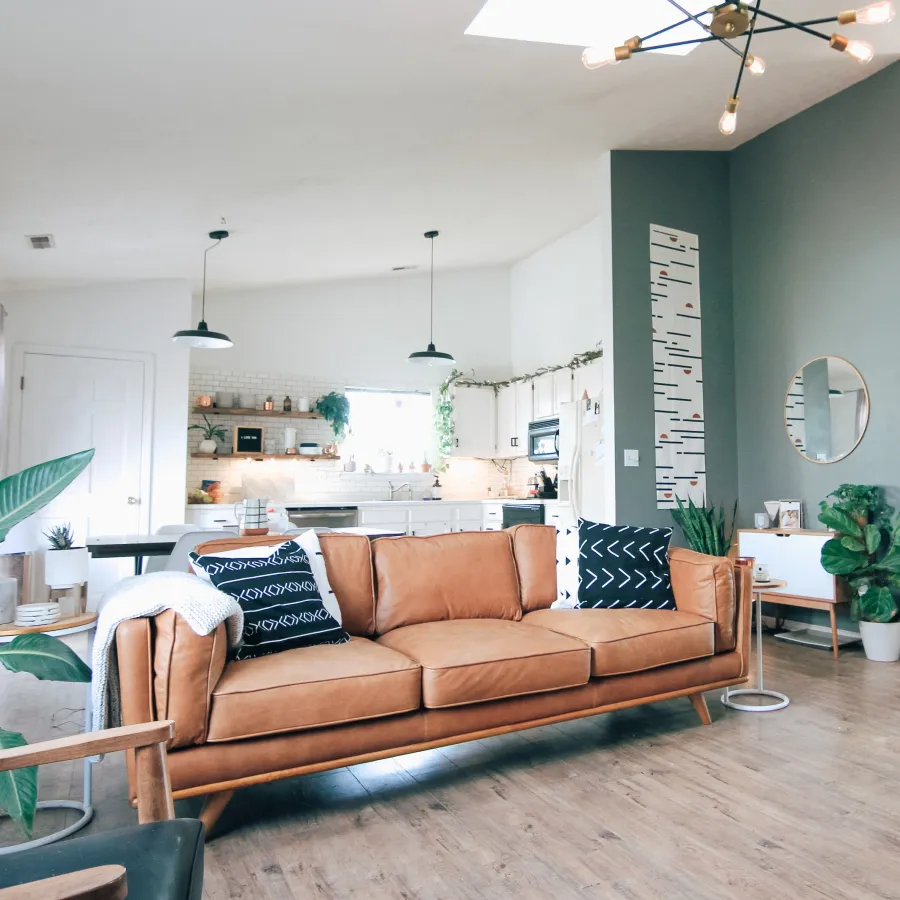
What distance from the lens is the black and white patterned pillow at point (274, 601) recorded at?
2.43 m

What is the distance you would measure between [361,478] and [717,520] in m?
3.78

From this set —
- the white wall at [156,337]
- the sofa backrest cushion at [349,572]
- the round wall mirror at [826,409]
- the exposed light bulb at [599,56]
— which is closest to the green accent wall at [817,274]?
the round wall mirror at [826,409]

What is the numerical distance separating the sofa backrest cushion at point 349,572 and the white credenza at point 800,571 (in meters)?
2.71

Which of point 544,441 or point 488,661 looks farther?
point 544,441

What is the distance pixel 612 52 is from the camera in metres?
2.67

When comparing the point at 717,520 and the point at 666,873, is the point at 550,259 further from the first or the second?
the point at 666,873

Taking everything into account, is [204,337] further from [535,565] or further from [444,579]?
[535,565]

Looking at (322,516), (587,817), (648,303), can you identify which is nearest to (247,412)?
(322,516)

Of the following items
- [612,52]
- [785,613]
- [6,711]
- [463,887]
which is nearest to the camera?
[463,887]

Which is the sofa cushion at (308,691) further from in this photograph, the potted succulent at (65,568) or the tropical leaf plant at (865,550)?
the tropical leaf plant at (865,550)

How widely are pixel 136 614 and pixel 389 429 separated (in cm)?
604

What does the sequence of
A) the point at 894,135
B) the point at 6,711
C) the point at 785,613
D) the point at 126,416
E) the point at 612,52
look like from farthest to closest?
the point at 126,416 → the point at 785,613 → the point at 894,135 → the point at 6,711 → the point at 612,52

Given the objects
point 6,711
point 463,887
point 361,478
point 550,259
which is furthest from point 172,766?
point 550,259

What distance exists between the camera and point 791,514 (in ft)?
16.4
